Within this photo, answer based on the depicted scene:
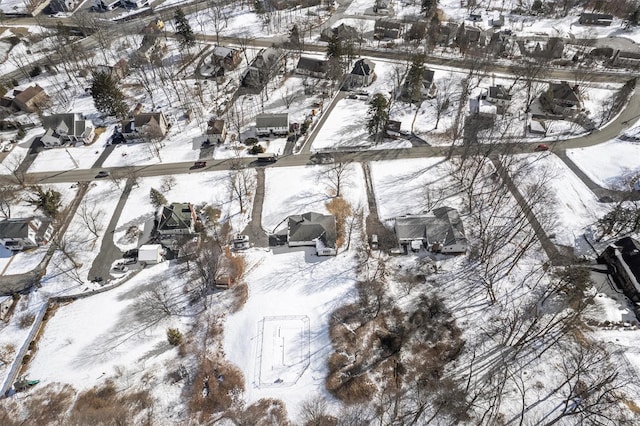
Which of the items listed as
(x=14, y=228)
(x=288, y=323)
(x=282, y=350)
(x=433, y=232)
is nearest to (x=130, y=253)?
(x=14, y=228)

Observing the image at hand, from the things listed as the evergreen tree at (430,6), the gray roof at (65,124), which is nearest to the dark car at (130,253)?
the gray roof at (65,124)

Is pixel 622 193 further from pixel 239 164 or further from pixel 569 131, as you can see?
pixel 239 164

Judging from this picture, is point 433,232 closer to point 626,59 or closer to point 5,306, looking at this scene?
point 5,306

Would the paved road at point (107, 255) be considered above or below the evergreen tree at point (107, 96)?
below

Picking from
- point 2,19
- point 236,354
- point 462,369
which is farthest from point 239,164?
point 2,19

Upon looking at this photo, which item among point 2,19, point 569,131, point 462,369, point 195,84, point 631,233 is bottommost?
point 462,369

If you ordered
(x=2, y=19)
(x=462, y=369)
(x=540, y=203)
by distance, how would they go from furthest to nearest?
1. (x=2, y=19)
2. (x=540, y=203)
3. (x=462, y=369)

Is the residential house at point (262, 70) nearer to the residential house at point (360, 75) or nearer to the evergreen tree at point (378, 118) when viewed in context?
the residential house at point (360, 75)
